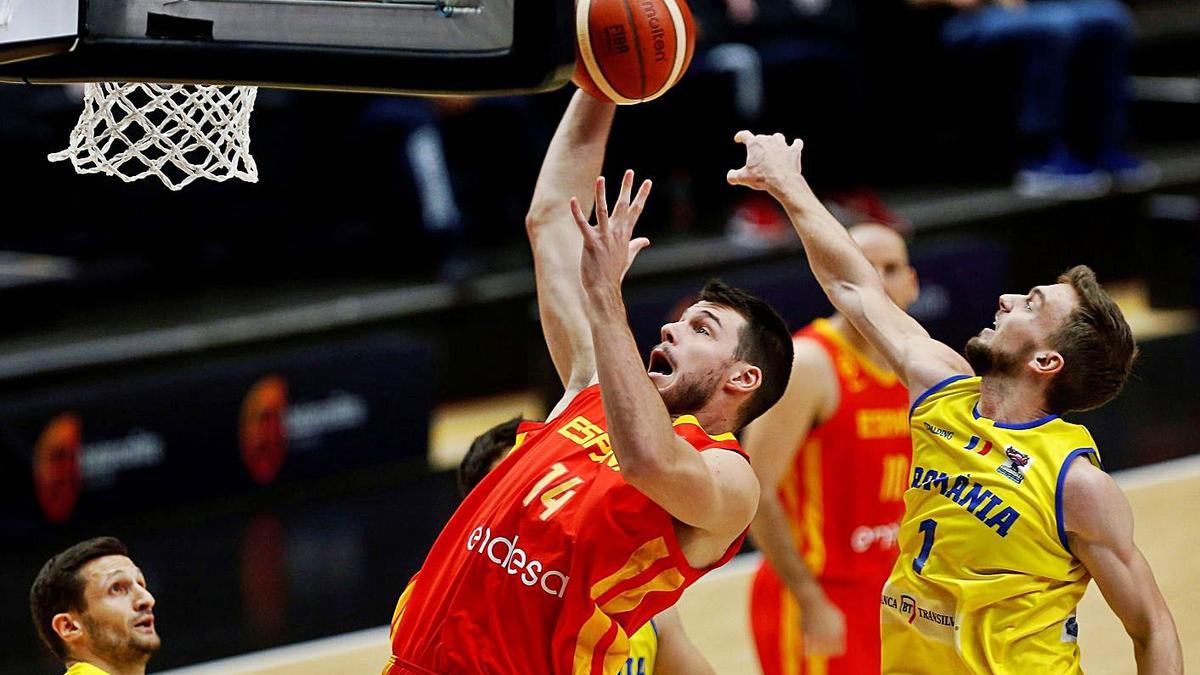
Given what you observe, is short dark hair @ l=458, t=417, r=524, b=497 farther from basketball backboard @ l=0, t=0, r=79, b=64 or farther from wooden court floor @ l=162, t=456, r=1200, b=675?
wooden court floor @ l=162, t=456, r=1200, b=675

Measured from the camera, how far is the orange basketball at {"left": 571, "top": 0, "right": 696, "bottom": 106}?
376cm

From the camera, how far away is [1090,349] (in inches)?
143

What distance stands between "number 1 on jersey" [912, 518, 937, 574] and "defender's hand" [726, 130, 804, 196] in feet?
2.69

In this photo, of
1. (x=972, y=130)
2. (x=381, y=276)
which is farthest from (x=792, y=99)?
(x=381, y=276)

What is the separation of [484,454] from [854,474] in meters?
1.22

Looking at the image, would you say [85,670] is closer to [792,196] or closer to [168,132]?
[168,132]

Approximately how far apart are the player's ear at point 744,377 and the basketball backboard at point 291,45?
0.80m

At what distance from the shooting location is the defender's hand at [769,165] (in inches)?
157

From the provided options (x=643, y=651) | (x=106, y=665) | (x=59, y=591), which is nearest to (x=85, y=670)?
(x=106, y=665)

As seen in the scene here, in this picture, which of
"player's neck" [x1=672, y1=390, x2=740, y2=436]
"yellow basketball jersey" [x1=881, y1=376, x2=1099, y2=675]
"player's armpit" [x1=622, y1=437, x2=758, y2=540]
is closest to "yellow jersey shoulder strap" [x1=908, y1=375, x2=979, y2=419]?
"yellow basketball jersey" [x1=881, y1=376, x2=1099, y2=675]

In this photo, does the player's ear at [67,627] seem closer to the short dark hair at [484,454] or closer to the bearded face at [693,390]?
the short dark hair at [484,454]

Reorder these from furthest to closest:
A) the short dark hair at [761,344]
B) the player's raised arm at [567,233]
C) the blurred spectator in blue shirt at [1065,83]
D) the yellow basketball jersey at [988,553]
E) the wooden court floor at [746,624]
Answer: the blurred spectator in blue shirt at [1065,83] → the wooden court floor at [746,624] → the player's raised arm at [567,233] → the short dark hair at [761,344] → the yellow basketball jersey at [988,553]

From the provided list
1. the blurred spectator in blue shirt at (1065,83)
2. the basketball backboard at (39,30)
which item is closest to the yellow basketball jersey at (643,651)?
the basketball backboard at (39,30)

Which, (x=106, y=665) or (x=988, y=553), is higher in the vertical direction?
(x=988, y=553)
